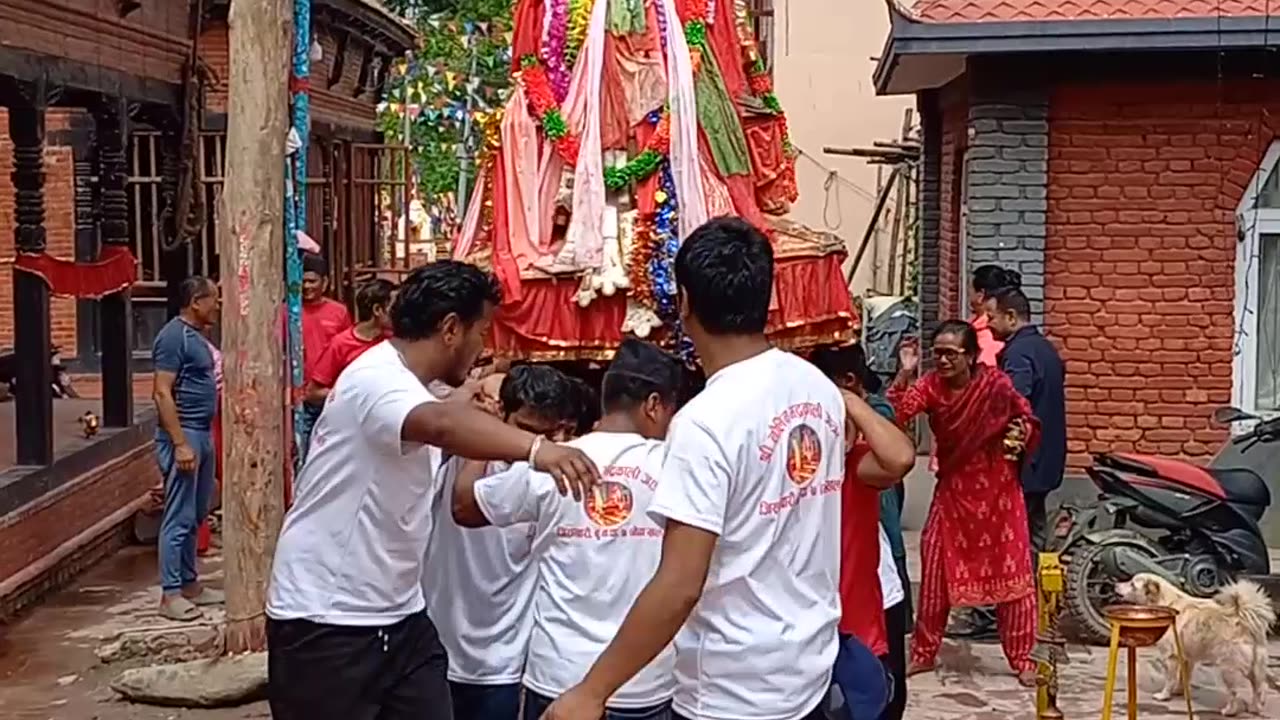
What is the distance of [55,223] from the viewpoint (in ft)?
57.0

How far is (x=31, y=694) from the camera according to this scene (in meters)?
7.62

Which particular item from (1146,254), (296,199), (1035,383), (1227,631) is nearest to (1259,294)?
(1146,254)

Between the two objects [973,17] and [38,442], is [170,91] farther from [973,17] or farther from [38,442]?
[973,17]

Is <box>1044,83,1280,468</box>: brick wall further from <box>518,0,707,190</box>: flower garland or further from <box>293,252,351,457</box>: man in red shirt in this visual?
<box>518,0,707,190</box>: flower garland

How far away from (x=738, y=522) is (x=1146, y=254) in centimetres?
740

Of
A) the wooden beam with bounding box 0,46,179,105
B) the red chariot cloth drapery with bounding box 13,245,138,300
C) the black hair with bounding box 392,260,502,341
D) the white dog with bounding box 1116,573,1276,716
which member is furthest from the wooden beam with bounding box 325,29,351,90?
the black hair with bounding box 392,260,502,341

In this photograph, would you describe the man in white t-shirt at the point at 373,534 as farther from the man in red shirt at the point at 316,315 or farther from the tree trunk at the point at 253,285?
the man in red shirt at the point at 316,315

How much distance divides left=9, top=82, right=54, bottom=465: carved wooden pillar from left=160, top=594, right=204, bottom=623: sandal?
1.35 m

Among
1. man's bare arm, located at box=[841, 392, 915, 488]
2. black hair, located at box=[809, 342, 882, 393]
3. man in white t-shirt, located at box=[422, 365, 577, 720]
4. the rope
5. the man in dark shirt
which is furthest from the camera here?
the rope

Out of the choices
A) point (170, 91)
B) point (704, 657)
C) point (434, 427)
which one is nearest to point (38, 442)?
point (170, 91)

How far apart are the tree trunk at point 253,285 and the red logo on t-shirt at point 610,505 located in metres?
3.20

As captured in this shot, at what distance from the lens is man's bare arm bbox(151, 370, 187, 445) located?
862 centimetres

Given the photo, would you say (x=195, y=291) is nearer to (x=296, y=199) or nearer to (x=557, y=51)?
(x=296, y=199)

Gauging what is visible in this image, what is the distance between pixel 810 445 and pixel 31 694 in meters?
5.24
